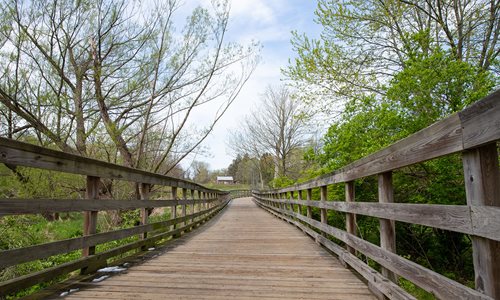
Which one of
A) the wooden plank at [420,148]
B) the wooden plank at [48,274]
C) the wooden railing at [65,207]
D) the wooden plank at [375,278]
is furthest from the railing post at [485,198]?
the wooden plank at [48,274]

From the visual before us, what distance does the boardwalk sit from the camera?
274cm

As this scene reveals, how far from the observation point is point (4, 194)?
7.70m

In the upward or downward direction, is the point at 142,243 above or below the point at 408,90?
below

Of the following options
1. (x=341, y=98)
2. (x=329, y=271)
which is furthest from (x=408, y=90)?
(x=329, y=271)

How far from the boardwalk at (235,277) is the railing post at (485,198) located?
52.5 inches

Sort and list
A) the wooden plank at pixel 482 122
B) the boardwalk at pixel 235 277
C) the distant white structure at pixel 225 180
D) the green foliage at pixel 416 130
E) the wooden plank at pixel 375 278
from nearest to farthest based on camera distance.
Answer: the wooden plank at pixel 482 122 → the wooden plank at pixel 375 278 → the boardwalk at pixel 235 277 → the green foliage at pixel 416 130 → the distant white structure at pixel 225 180

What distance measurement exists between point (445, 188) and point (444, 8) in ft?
19.4

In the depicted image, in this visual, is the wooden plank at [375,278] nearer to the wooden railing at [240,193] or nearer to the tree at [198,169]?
the tree at [198,169]

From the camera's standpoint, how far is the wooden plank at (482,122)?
1354mm

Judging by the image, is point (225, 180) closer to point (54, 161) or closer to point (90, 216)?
point (90, 216)

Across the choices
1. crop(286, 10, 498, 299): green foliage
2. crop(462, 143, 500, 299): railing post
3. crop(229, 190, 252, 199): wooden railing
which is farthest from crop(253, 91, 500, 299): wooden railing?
crop(229, 190, 252, 199): wooden railing

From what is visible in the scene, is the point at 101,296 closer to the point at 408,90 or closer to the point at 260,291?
Answer: the point at 260,291

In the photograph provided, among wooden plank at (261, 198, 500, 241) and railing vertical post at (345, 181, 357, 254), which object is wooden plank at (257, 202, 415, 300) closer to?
railing vertical post at (345, 181, 357, 254)

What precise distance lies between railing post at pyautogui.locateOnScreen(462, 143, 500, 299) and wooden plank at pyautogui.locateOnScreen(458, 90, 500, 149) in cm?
6
